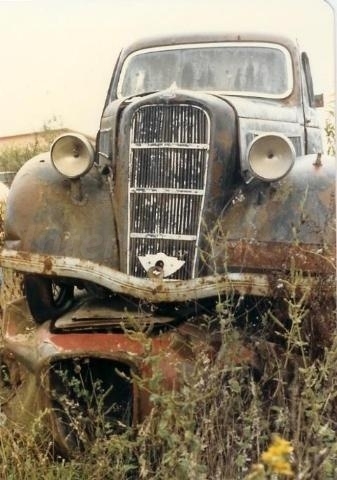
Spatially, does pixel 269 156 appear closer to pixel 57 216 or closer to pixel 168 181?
pixel 168 181

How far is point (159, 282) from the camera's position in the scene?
352cm

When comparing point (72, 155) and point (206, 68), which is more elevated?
point (206, 68)

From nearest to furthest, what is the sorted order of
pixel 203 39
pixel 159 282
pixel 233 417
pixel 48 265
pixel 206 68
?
pixel 233 417
pixel 159 282
pixel 48 265
pixel 203 39
pixel 206 68

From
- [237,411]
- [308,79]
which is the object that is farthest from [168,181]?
[237,411]

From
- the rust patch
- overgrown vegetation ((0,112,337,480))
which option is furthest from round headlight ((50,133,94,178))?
overgrown vegetation ((0,112,337,480))

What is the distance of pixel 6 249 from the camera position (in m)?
3.72

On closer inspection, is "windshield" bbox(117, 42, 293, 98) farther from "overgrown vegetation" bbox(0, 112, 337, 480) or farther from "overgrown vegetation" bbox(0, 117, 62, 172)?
"overgrown vegetation" bbox(0, 112, 337, 480)

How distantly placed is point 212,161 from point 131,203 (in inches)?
14.5

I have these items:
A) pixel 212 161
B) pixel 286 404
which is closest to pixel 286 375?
pixel 286 404

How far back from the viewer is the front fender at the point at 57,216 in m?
3.66

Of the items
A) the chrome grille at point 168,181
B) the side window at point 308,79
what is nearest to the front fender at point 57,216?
the chrome grille at point 168,181

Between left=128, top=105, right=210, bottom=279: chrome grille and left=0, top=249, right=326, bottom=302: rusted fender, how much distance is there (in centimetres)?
10

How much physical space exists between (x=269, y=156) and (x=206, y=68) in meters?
0.64

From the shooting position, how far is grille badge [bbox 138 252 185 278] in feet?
11.7
